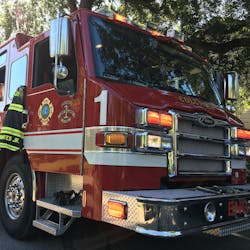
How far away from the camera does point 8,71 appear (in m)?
5.76

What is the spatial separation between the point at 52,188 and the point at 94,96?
4.73 feet

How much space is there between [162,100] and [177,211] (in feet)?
4.09

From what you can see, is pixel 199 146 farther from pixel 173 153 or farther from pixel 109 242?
pixel 109 242

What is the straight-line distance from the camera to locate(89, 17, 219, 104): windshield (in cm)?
411

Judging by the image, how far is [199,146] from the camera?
4.17m

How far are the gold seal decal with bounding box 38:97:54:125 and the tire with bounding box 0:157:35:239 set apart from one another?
68 cm

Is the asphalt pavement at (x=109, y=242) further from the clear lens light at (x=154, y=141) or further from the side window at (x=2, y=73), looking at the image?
the side window at (x=2, y=73)

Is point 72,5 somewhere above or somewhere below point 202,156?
above

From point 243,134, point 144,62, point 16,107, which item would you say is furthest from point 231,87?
point 16,107

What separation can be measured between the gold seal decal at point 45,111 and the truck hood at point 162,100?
100 cm

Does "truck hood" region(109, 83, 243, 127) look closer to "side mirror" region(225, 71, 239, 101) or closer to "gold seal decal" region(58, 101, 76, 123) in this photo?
"gold seal decal" region(58, 101, 76, 123)

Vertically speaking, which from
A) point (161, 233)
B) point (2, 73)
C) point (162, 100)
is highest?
point (2, 73)

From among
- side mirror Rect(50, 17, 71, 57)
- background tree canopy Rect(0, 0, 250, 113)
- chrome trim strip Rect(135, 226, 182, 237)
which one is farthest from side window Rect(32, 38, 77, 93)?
background tree canopy Rect(0, 0, 250, 113)

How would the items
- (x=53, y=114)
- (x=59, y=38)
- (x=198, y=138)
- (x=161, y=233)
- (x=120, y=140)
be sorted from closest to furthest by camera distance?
(x=161, y=233), (x=120, y=140), (x=59, y=38), (x=198, y=138), (x=53, y=114)
